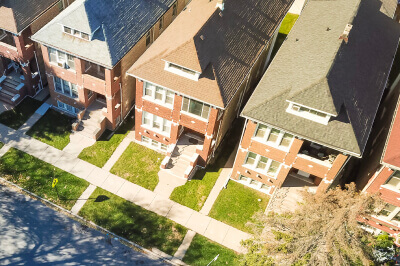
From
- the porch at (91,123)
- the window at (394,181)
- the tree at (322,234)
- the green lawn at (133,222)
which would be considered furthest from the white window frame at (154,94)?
the window at (394,181)

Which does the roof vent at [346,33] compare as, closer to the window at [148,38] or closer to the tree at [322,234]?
the tree at [322,234]

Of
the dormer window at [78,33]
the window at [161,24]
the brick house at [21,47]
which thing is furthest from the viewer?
the window at [161,24]

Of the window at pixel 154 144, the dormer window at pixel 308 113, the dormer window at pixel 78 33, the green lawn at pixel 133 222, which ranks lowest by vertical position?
the green lawn at pixel 133 222

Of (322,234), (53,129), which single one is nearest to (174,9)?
(53,129)

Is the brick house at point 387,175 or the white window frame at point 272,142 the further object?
the white window frame at point 272,142

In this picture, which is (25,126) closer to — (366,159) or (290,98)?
(290,98)

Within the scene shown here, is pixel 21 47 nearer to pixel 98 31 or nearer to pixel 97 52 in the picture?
pixel 98 31
